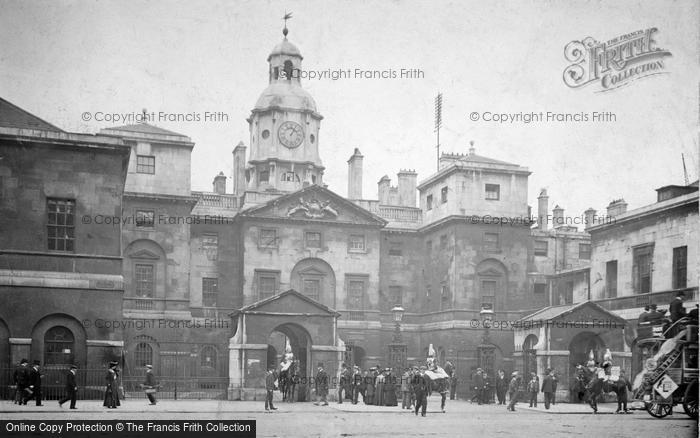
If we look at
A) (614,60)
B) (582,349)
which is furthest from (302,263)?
(614,60)

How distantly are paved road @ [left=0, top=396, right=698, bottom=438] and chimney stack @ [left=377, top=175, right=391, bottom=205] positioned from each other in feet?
49.8

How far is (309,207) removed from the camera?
34125 millimetres

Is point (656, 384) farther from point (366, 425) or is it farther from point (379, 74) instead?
point (379, 74)

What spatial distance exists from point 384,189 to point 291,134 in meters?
6.48

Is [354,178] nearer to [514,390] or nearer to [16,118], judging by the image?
[514,390]

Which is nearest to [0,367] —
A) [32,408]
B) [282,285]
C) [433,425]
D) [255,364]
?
[32,408]

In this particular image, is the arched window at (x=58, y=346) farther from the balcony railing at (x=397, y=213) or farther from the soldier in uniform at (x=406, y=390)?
the balcony railing at (x=397, y=213)

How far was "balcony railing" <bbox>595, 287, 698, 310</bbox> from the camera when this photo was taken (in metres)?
23.2

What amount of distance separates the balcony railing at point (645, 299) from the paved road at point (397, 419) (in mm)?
3642

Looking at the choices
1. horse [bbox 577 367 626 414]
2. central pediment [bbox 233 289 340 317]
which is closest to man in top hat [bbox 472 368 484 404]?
horse [bbox 577 367 626 414]

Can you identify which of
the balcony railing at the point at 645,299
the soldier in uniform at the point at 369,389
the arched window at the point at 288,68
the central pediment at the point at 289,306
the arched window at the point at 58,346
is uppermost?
the arched window at the point at 288,68

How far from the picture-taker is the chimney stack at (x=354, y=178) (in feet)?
117

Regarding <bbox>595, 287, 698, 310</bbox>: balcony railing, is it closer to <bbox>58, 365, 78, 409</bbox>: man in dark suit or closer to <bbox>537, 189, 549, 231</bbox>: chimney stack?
<bbox>537, 189, 549, 231</bbox>: chimney stack

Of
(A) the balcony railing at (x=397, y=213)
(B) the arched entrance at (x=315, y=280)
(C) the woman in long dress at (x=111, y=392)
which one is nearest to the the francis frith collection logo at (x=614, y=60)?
(C) the woman in long dress at (x=111, y=392)
